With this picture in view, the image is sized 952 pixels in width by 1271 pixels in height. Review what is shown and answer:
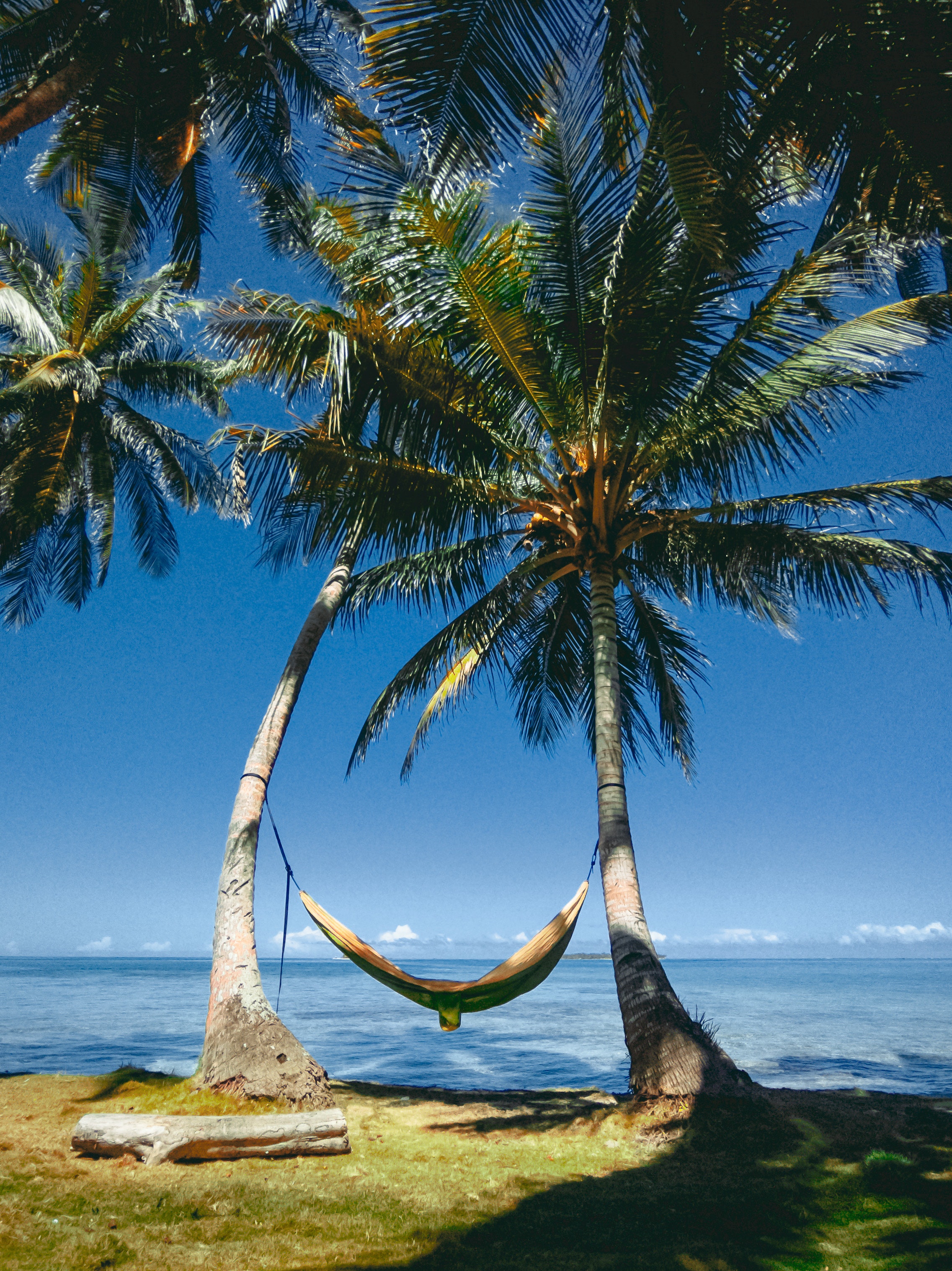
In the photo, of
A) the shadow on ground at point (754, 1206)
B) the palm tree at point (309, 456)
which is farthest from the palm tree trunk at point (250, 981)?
the shadow on ground at point (754, 1206)

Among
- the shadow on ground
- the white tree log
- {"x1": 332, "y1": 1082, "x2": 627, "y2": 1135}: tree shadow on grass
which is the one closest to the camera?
the shadow on ground

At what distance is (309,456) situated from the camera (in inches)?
198

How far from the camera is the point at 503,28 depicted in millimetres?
2725

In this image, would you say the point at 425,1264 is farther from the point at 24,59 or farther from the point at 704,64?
the point at 24,59

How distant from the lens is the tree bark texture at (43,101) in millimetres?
3594

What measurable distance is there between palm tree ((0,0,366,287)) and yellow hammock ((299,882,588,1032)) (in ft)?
15.6

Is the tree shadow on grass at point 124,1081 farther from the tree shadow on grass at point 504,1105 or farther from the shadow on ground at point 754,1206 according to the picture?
the shadow on ground at point 754,1206

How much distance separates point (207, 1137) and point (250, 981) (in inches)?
48.6

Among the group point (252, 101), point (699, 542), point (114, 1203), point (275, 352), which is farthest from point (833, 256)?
point (114, 1203)

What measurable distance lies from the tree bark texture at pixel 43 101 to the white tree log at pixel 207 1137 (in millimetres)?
4611

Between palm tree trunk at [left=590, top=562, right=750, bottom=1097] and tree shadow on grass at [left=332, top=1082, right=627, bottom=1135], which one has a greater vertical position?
Result: palm tree trunk at [left=590, top=562, right=750, bottom=1097]

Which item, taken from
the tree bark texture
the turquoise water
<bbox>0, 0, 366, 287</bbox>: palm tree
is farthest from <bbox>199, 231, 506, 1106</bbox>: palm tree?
the turquoise water

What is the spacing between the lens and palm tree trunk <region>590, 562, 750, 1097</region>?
156 inches

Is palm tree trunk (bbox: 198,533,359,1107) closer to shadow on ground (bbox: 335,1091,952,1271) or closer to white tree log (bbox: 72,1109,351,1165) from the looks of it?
white tree log (bbox: 72,1109,351,1165)
